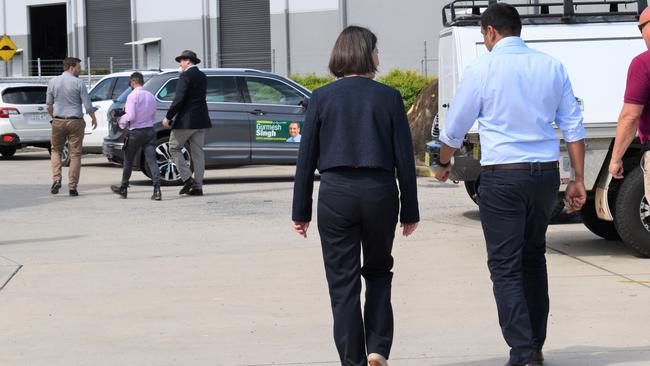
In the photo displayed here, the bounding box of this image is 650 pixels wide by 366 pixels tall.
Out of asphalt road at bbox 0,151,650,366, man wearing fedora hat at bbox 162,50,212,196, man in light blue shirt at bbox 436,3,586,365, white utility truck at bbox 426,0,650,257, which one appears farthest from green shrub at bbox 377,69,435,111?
man in light blue shirt at bbox 436,3,586,365

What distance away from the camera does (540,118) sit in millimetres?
6141

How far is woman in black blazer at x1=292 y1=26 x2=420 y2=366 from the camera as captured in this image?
5.74m

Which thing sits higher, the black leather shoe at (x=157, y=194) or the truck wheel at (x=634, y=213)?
the truck wheel at (x=634, y=213)

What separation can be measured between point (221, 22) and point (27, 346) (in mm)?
34233

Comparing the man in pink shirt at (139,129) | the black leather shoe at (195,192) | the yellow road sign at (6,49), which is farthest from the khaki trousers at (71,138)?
the yellow road sign at (6,49)

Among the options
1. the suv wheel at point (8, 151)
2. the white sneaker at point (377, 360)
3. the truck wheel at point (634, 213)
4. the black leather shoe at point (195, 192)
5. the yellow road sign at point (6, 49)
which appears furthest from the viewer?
the yellow road sign at point (6, 49)

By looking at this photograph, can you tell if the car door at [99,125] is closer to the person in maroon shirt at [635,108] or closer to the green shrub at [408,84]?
the green shrub at [408,84]

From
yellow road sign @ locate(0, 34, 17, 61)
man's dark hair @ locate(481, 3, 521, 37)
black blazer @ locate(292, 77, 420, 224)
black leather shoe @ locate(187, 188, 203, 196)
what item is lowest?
black leather shoe @ locate(187, 188, 203, 196)

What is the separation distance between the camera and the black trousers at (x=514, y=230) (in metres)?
6.05

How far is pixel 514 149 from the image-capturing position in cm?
612

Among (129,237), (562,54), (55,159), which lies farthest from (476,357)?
(55,159)

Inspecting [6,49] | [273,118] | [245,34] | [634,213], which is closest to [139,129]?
[273,118]

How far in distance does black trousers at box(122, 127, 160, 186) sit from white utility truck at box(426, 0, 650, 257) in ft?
17.8

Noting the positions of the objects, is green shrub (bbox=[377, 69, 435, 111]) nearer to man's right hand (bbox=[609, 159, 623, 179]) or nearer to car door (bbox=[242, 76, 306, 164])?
car door (bbox=[242, 76, 306, 164])
